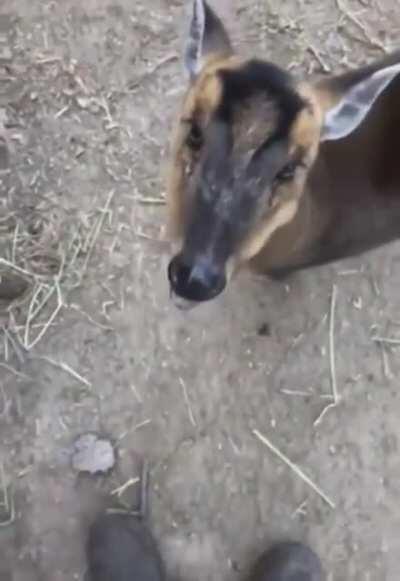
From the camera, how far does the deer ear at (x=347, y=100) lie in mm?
3248

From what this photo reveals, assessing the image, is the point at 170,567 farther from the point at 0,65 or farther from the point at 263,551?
the point at 0,65

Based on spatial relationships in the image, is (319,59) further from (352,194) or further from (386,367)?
(386,367)

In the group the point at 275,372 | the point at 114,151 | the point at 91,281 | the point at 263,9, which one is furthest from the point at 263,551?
the point at 263,9

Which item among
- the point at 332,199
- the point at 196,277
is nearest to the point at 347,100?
the point at 332,199

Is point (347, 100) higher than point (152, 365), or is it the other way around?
point (347, 100)

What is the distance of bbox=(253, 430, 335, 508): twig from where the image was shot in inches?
160

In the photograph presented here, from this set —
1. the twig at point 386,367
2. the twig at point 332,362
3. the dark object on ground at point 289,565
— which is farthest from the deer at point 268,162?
the dark object on ground at point 289,565

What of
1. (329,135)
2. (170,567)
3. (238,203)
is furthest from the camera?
(170,567)

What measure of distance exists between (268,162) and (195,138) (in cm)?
19

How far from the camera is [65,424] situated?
4027 millimetres

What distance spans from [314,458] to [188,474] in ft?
1.30

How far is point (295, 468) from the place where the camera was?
4062 millimetres

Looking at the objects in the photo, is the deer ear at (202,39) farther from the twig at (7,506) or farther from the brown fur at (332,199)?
the twig at (7,506)

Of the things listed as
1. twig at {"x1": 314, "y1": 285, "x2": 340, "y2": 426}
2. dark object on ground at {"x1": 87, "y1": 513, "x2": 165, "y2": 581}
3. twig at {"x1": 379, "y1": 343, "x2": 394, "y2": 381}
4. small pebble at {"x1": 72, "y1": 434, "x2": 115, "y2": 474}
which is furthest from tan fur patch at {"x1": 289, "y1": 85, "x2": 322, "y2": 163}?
dark object on ground at {"x1": 87, "y1": 513, "x2": 165, "y2": 581}
